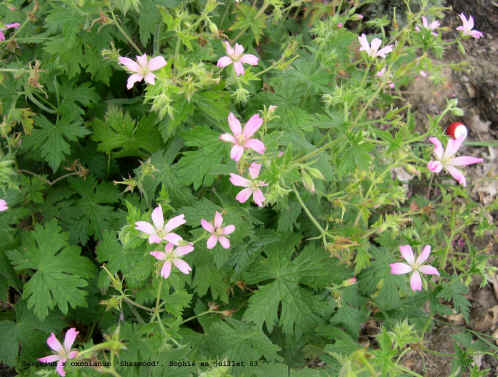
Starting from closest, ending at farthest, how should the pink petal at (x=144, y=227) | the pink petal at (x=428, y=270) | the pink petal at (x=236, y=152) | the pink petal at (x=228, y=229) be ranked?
the pink petal at (x=236, y=152), the pink petal at (x=144, y=227), the pink petal at (x=228, y=229), the pink petal at (x=428, y=270)

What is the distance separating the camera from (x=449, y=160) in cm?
167

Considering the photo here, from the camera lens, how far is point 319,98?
8.54ft

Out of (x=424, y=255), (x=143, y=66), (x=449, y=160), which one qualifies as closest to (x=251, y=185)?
(x=143, y=66)

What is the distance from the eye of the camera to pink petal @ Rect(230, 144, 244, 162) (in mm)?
Result: 1521

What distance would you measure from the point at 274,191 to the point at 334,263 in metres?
0.95

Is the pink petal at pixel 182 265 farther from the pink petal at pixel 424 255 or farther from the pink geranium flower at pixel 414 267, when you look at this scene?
the pink petal at pixel 424 255

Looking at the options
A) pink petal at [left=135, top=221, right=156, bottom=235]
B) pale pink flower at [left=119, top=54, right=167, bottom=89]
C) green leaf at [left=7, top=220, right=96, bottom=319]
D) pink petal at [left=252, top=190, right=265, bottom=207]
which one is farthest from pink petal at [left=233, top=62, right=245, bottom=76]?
green leaf at [left=7, top=220, right=96, bottom=319]

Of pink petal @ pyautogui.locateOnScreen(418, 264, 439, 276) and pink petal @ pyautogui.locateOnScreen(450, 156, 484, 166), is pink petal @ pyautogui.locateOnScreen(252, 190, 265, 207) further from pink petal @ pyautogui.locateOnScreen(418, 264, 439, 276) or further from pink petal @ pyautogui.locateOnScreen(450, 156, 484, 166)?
pink petal @ pyautogui.locateOnScreen(418, 264, 439, 276)

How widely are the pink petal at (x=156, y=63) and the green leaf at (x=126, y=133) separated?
2.04ft

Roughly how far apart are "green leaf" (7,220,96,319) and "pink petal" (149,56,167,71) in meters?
1.09

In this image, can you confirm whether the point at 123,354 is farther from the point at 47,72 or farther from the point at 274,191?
the point at 47,72

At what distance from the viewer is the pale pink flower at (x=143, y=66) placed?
5.53 ft

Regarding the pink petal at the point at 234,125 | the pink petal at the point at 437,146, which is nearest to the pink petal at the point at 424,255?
the pink petal at the point at 437,146

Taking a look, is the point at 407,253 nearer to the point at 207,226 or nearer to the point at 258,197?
Answer: the point at 258,197
